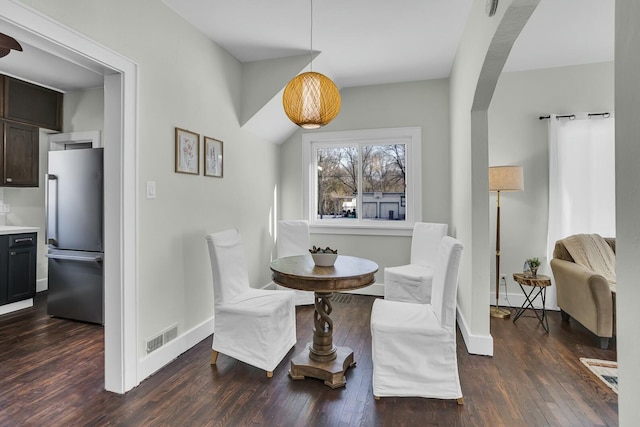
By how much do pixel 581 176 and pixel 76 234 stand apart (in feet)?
17.2

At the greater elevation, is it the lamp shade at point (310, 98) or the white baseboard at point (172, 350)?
the lamp shade at point (310, 98)

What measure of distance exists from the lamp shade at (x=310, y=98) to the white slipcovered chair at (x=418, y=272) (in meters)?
1.86

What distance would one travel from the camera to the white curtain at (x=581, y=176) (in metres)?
3.56

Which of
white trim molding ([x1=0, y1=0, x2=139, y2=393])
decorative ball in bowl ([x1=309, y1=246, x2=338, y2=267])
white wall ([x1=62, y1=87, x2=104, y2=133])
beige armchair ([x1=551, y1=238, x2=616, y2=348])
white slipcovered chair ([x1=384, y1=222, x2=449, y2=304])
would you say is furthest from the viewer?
white wall ([x1=62, y1=87, x2=104, y2=133])

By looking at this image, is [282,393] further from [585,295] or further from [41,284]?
[41,284]

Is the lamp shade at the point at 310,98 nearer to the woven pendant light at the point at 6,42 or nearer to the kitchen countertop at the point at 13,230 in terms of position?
the woven pendant light at the point at 6,42

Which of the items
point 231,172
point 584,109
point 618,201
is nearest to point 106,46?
point 231,172

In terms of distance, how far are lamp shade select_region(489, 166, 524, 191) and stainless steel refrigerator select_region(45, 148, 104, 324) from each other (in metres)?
3.86

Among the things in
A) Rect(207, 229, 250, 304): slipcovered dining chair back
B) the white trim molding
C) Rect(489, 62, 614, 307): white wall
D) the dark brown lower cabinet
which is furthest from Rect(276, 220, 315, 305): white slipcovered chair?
the dark brown lower cabinet

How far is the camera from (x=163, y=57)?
2.50 m

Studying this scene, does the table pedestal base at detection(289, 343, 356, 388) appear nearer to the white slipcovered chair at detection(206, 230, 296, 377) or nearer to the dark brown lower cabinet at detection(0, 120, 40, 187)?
the white slipcovered chair at detection(206, 230, 296, 377)

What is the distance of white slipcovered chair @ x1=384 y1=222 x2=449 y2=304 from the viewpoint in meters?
3.35

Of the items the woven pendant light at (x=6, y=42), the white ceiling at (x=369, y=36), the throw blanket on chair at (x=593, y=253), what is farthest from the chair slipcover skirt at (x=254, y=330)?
the throw blanket on chair at (x=593, y=253)

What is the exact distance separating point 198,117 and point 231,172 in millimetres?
675
